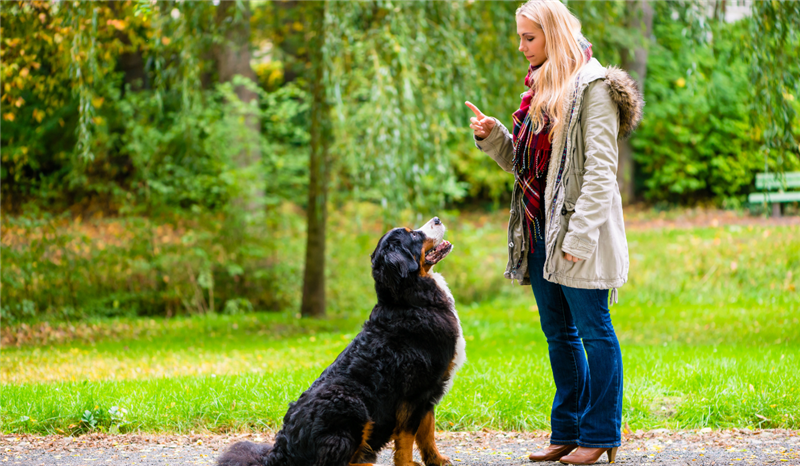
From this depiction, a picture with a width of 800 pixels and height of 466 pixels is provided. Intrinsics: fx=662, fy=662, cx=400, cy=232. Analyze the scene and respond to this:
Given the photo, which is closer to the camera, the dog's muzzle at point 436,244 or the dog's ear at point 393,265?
the dog's ear at point 393,265

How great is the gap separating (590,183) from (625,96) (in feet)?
1.41

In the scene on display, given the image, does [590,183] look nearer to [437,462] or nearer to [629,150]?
[437,462]

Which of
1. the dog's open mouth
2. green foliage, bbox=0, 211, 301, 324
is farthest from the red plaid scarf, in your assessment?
green foliage, bbox=0, 211, 301, 324

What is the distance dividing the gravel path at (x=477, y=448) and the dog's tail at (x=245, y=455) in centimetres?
63

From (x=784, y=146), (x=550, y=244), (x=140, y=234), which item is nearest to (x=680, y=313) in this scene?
(x=784, y=146)

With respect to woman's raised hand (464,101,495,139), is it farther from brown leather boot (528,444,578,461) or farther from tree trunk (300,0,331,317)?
tree trunk (300,0,331,317)

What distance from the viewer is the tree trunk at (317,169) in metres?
8.25

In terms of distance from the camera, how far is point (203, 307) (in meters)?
10.6

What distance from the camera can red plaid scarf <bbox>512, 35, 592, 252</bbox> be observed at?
3.16 m

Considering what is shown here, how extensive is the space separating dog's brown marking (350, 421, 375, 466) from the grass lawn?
123 cm

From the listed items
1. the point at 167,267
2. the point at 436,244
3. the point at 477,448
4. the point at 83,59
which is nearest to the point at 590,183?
the point at 436,244

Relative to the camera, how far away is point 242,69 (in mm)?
12203

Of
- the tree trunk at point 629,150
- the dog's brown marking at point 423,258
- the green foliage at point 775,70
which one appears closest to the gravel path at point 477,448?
the dog's brown marking at point 423,258

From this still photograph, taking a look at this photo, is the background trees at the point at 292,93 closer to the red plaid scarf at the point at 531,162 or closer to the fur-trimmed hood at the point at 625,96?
the red plaid scarf at the point at 531,162
